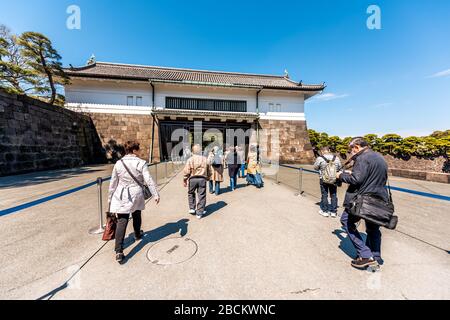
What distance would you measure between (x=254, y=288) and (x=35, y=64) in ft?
54.2

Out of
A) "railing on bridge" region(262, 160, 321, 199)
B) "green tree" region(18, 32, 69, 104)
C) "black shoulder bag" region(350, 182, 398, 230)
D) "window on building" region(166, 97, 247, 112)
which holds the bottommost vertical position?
"railing on bridge" region(262, 160, 321, 199)

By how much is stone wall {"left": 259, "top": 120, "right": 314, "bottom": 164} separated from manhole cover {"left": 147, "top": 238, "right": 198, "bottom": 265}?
13.7 meters

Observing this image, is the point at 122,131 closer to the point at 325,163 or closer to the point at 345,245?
the point at 325,163

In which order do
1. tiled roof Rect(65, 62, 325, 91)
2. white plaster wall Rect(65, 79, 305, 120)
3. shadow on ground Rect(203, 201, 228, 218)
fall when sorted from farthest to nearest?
tiled roof Rect(65, 62, 325, 91) < white plaster wall Rect(65, 79, 305, 120) < shadow on ground Rect(203, 201, 228, 218)

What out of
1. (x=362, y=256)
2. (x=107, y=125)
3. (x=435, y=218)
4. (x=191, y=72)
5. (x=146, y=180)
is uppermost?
(x=191, y=72)

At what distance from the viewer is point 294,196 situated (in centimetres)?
534

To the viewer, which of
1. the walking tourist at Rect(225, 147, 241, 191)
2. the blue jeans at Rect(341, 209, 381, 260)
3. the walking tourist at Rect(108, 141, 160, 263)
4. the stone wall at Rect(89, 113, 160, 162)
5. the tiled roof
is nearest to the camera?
the blue jeans at Rect(341, 209, 381, 260)

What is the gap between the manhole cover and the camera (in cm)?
227

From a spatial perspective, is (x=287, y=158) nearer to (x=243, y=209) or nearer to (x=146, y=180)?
(x=243, y=209)

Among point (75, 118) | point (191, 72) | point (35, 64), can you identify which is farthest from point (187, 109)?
point (35, 64)

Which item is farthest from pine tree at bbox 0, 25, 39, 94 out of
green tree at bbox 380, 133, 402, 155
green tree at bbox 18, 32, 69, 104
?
green tree at bbox 380, 133, 402, 155

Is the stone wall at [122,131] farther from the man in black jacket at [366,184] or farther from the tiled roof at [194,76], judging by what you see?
the man in black jacket at [366,184]

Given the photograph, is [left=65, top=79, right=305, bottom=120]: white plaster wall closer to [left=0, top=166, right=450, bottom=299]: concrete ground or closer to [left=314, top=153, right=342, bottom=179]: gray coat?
[left=0, top=166, right=450, bottom=299]: concrete ground

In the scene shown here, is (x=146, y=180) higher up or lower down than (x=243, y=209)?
higher up
